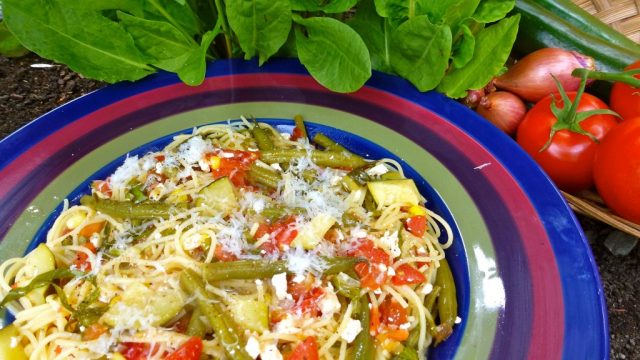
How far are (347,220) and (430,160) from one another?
24.5 inches

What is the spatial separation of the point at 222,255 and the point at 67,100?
204cm

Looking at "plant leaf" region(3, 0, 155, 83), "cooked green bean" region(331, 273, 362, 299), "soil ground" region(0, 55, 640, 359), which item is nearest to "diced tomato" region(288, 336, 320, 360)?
"cooked green bean" region(331, 273, 362, 299)

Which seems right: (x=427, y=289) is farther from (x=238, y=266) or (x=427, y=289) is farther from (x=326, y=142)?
(x=326, y=142)

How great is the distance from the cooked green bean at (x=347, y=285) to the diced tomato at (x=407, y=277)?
23 cm

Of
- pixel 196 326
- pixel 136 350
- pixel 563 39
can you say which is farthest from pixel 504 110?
pixel 136 350

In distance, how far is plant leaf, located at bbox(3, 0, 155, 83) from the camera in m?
2.74

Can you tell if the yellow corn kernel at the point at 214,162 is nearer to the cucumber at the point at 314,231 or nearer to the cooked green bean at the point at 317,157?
the cooked green bean at the point at 317,157

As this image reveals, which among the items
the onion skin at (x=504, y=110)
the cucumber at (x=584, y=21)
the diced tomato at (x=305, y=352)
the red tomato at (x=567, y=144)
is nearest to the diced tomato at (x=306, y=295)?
the diced tomato at (x=305, y=352)

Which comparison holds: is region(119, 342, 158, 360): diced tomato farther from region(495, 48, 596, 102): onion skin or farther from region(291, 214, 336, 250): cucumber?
region(495, 48, 596, 102): onion skin

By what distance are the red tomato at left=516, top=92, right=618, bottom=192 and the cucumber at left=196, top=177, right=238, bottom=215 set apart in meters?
1.81

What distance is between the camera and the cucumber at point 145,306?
86.4 inches

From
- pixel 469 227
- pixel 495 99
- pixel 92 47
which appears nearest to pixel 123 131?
pixel 92 47

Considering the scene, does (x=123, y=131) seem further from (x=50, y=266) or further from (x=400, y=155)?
(x=400, y=155)

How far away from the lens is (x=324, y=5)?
118 inches
